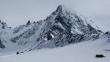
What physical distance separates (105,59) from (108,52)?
8.38 metres

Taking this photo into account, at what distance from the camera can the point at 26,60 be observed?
53.7 metres

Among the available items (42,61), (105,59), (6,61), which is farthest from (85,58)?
(6,61)

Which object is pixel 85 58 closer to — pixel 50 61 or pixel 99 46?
pixel 50 61

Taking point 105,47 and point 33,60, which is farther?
point 105,47

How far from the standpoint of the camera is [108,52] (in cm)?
5669

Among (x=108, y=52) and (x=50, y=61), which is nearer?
(x=50, y=61)

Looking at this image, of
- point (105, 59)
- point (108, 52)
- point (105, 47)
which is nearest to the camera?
point (105, 59)

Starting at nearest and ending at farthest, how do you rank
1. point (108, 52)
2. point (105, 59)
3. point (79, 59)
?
1. point (105, 59)
2. point (79, 59)
3. point (108, 52)

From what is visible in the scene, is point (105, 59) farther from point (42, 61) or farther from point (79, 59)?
point (42, 61)

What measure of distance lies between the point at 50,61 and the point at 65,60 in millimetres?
3007

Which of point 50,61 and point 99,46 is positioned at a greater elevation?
point 99,46

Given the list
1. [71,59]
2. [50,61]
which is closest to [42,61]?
[50,61]

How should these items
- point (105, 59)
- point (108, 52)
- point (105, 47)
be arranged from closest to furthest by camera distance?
1. point (105, 59)
2. point (108, 52)
3. point (105, 47)

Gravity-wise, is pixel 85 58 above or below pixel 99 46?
below
